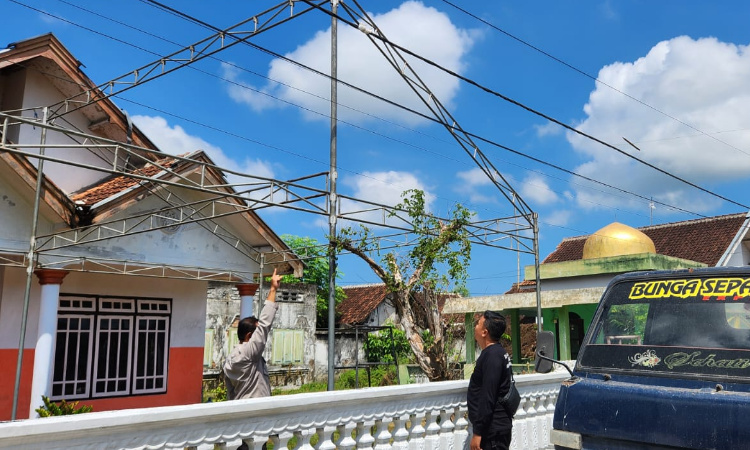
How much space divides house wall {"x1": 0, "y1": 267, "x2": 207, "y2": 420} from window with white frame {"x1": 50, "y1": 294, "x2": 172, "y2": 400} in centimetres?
16

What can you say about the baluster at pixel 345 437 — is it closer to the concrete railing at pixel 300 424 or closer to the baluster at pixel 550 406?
the concrete railing at pixel 300 424

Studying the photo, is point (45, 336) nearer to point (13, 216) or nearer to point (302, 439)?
point (13, 216)

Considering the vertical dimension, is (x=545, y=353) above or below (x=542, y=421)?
above

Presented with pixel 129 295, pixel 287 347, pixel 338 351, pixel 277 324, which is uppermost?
pixel 129 295

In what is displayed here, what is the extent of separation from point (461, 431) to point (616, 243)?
55.0 ft

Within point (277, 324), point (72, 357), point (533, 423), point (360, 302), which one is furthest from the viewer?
point (360, 302)

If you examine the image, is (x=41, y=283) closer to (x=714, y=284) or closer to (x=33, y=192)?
(x=33, y=192)

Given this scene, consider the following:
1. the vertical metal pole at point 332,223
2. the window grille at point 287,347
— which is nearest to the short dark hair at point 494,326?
the vertical metal pole at point 332,223

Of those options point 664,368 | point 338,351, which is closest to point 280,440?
point 664,368

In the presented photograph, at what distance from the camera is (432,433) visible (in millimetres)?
5129

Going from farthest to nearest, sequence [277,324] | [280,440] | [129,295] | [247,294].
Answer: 1. [277,324]
2. [247,294]
3. [129,295]
4. [280,440]

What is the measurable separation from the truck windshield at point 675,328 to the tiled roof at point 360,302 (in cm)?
2312

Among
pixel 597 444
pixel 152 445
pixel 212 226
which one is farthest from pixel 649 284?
pixel 212 226

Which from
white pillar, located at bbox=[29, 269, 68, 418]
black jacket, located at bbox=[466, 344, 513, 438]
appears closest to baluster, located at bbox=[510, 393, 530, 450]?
black jacket, located at bbox=[466, 344, 513, 438]
